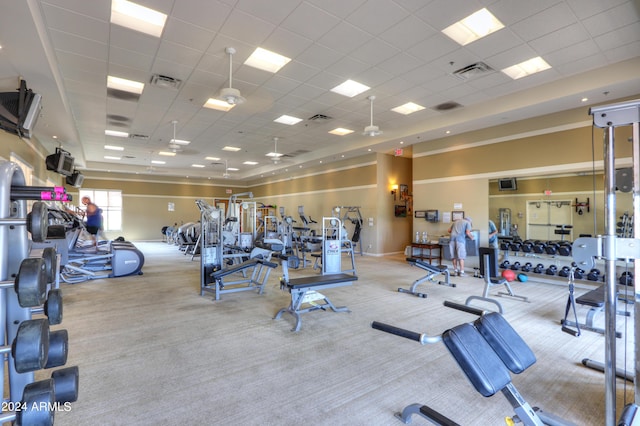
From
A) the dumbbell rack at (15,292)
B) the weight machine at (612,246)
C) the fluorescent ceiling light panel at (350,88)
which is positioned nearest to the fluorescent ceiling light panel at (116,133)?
the fluorescent ceiling light panel at (350,88)

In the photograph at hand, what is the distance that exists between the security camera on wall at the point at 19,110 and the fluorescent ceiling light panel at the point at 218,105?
293cm

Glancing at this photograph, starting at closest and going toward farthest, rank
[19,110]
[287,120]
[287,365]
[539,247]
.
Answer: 1. [287,365]
2. [19,110]
3. [539,247]
4. [287,120]

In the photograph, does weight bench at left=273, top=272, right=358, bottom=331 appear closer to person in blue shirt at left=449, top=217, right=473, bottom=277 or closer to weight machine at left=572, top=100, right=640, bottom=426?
weight machine at left=572, top=100, right=640, bottom=426

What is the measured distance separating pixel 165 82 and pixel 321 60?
2.94m

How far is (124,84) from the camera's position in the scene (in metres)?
5.92

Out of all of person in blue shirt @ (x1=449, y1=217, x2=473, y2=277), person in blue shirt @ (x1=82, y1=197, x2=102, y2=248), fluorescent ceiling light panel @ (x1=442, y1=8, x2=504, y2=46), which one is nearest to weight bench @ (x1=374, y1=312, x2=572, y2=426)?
fluorescent ceiling light panel @ (x1=442, y1=8, x2=504, y2=46)

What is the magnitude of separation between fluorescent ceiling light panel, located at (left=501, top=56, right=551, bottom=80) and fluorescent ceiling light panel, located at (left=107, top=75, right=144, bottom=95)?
6689 mm

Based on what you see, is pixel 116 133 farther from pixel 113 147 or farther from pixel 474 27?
pixel 474 27

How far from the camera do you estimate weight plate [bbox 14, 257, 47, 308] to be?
129cm

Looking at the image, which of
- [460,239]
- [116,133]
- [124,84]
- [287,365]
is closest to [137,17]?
[124,84]

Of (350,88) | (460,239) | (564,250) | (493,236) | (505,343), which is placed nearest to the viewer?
(505,343)

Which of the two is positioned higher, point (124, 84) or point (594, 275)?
point (124, 84)

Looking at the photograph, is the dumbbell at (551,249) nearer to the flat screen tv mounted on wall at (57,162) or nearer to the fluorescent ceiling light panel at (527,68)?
the fluorescent ceiling light panel at (527,68)

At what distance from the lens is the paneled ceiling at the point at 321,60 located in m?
3.77
